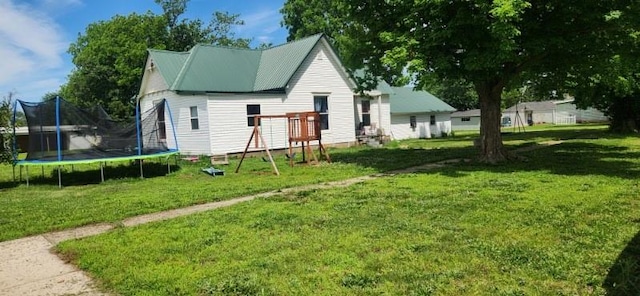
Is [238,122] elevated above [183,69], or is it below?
below

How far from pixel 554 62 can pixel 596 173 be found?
4099 mm

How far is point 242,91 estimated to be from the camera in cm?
2070

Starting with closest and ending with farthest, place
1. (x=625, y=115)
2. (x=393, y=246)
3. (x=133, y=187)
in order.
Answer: (x=393, y=246), (x=133, y=187), (x=625, y=115)

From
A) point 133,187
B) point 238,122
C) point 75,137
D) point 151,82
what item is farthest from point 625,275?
point 151,82

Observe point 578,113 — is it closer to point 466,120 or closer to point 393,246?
point 466,120

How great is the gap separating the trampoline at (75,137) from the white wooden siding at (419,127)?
68.3 feet

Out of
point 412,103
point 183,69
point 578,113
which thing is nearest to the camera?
point 183,69

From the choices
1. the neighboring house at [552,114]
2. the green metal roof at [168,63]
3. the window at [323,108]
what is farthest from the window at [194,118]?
the neighboring house at [552,114]

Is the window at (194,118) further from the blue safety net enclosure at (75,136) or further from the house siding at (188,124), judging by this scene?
the blue safety net enclosure at (75,136)

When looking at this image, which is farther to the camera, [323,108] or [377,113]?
[377,113]

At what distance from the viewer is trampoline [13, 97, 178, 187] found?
14.2 metres

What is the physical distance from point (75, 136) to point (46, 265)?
33.6ft

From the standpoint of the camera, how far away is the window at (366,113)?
27697 mm

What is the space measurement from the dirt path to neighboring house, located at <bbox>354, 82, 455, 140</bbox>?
1947cm
